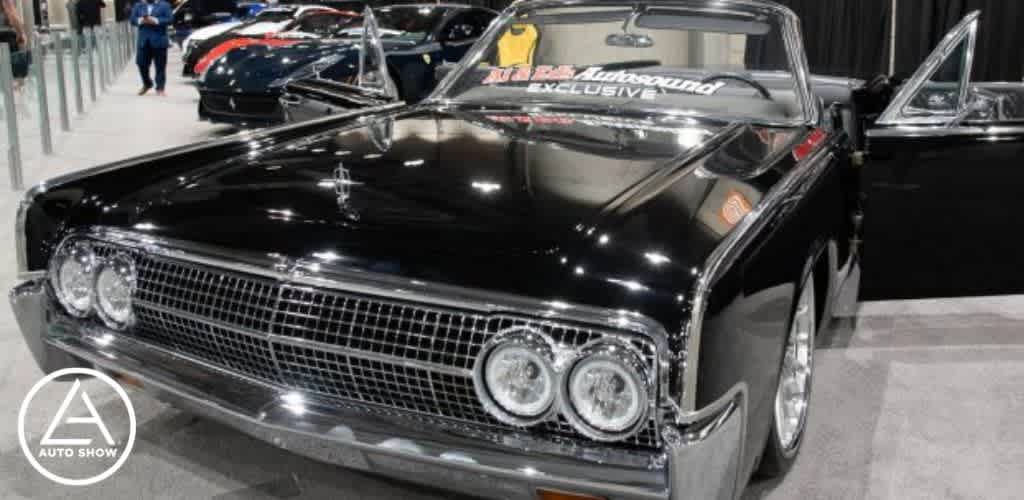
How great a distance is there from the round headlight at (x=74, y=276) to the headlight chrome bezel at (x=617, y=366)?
1.19 metres

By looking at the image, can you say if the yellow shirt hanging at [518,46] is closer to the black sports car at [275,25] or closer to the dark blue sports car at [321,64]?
the dark blue sports car at [321,64]

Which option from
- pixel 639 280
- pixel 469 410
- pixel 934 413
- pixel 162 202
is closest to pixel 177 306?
pixel 162 202

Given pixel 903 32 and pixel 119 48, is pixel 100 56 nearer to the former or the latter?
pixel 119 48

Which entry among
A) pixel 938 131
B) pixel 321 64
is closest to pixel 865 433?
pixel 938 131

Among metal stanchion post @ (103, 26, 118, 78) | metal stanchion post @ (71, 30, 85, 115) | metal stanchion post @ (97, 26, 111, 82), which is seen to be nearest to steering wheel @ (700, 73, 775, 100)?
metal stanchion post @ (71, 30, 85, 115)

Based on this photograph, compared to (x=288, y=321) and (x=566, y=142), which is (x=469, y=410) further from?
(x=566, y=142)

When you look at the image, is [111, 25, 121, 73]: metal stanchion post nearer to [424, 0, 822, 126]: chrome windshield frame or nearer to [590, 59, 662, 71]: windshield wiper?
[424, 0, 822, 126]: chrome windshield frame

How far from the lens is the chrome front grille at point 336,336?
1.76m

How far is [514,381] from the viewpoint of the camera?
5.75ft

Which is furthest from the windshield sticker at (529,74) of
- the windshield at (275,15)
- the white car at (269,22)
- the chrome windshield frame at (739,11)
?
the windshield at (275,15)

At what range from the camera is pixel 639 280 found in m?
1.67

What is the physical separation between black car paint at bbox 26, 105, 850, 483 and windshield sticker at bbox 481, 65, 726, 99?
0.90ft

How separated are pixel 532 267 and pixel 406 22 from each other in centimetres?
747

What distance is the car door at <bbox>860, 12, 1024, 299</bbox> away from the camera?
9.78 ft
